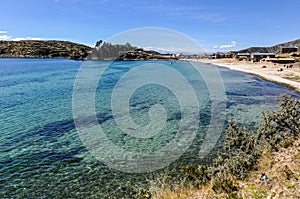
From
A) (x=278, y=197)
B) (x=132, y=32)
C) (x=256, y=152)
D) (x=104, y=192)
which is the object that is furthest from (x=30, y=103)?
(x=278, y=197)

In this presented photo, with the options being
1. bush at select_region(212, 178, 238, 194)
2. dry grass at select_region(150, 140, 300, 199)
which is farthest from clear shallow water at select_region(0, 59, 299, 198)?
bush at select_region(212, 178, 238, 194)

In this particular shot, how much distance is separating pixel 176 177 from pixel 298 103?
27.4ft

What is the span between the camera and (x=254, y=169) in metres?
8.87

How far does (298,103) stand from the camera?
478 inches

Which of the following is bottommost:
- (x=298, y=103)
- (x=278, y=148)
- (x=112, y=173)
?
(x=112, y=173)

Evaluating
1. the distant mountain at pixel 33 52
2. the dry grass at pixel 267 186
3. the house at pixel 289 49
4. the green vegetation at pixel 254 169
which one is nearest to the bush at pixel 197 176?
the green vegetation at pixel 254 169

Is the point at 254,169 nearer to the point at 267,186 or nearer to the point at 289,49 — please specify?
the point at 267,186

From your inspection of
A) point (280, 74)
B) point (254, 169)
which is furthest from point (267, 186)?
point (280, 74)

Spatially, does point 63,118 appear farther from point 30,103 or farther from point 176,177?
point 176,177

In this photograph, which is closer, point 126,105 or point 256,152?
point 256,152

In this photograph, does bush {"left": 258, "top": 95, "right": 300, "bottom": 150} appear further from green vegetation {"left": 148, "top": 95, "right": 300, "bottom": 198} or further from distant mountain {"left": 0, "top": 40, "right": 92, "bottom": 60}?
distant mountain {"left": 0, "top": 40, "right": 92, "bottom": 60}

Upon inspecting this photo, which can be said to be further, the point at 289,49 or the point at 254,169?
the point at 289,49

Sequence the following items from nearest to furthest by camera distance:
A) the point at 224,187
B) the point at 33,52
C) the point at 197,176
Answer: the point at 224,187 → the point at 197,176 → the point at 33,52

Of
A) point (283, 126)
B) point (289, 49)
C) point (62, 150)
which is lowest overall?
point (62, 150)
